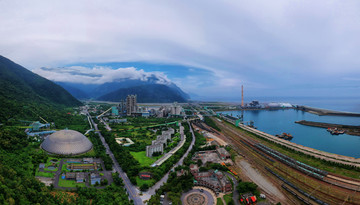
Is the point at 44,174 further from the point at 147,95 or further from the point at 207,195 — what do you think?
the point at 147,95

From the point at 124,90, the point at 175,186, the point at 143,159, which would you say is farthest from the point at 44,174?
the point at 124,90

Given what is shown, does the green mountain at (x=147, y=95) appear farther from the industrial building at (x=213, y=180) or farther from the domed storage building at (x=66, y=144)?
the industrial building at (x=213, y=180)

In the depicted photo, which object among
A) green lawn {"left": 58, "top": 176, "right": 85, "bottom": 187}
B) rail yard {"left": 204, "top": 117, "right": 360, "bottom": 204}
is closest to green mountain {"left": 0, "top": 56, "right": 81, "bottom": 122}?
green lawn {"left": 58, "top": 176, "right": 85, "bottom": 187}

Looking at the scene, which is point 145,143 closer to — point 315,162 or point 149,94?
point 315,162

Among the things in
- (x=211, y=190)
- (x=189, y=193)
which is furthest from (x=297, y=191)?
(x=189, y=193)

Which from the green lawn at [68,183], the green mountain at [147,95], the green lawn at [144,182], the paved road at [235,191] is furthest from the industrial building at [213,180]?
the green mountain at [147,95]

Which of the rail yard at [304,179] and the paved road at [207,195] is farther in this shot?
the rail yard at [304,179]
